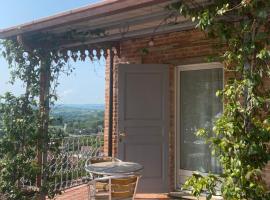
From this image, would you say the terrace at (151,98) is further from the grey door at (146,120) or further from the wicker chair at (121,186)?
the wicker chair at (121,186)

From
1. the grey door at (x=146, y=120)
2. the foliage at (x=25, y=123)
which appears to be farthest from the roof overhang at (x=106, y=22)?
the grey door at (x=146, y=120)

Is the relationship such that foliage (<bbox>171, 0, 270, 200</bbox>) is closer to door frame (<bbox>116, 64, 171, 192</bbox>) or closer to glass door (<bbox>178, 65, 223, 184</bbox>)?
glass door (<bbox>178, 65, 223, 184</bbox>)

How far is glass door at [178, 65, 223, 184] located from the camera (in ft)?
19.4

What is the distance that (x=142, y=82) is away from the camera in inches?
244

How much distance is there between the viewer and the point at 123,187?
4.11 m

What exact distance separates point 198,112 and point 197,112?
0.02 metres

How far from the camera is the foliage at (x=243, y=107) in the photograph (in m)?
2.77

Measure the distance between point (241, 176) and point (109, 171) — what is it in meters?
2.00

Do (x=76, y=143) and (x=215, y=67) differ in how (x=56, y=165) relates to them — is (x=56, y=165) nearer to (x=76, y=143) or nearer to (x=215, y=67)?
(x=76, y=143)

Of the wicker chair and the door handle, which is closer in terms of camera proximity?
the wicker chair

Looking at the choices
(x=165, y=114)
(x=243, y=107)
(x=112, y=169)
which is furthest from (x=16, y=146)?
(x=243, y=107)

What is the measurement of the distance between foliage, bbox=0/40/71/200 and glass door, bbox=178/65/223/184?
7.12 ft

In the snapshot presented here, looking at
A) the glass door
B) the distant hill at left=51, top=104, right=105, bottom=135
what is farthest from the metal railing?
the glass door

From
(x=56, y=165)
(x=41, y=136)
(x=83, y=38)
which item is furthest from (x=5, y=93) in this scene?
(x=56, y=165)
